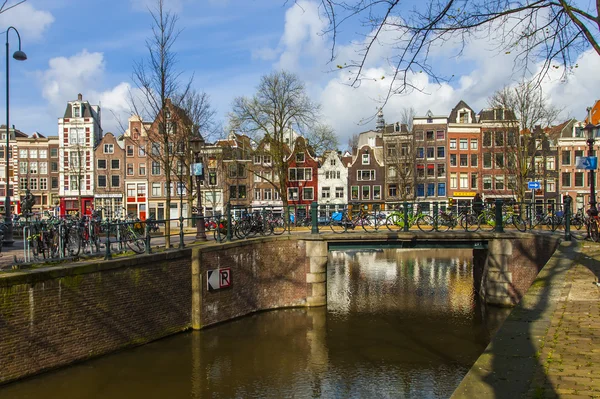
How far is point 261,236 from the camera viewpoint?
19.9m

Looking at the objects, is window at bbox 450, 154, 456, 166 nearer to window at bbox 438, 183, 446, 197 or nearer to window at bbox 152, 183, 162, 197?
window at bbox 438, 183, 446, 197

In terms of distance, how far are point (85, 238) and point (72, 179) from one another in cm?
4563

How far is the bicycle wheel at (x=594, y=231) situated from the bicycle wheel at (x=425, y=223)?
5.89 m

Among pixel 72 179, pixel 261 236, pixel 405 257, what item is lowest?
pixel 405 257

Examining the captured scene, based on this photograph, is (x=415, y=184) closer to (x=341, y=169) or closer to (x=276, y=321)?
(x=341, y=169)

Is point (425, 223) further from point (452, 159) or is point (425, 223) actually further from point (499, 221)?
point (452, 159)

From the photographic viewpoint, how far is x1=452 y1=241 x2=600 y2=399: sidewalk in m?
4.32

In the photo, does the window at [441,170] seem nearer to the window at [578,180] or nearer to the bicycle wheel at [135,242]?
the window at [578,180]

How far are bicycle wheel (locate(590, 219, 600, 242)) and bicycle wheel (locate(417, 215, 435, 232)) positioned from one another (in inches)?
232

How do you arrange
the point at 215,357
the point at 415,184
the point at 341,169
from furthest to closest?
the point at 341,169 < the point at 415,184 < the point at 215,357

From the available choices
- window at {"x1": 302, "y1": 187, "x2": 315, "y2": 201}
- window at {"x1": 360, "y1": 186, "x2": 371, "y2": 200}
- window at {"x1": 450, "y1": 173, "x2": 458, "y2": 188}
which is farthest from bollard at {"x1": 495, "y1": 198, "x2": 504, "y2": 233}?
window at {"x1": 302, "y1": 187, "x2": 315, "y2": 201}

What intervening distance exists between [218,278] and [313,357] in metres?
4.77

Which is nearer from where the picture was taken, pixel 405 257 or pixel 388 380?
pixel 388 380

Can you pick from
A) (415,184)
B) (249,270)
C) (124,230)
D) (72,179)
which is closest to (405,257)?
(415,184)
